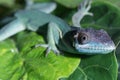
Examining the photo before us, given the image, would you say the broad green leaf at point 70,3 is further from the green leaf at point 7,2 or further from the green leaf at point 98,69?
the green leaf at point 7,2

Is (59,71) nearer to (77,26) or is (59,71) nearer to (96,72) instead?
(96,72)

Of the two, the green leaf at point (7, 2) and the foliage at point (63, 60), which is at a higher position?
the foliage at point (63, 60)

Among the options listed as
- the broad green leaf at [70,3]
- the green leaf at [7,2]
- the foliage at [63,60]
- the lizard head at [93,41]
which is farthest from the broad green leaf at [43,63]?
the green leaf at [7,2]

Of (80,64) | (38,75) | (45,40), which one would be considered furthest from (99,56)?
(45,40)

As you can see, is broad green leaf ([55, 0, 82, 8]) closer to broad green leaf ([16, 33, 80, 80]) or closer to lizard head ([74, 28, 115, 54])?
broad green leaf ([16, 33, 80, 80])

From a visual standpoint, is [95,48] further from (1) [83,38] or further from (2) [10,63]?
(2) [10,63]

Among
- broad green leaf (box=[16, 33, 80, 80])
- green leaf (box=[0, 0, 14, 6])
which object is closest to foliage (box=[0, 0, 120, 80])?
broad green leaf (box=[16, 33, 80, 80])
